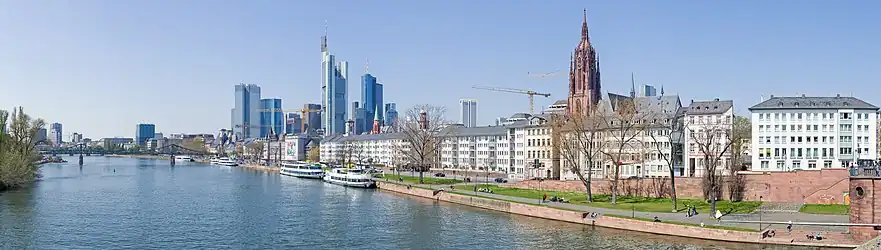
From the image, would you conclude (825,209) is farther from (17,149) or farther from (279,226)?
(17,149)

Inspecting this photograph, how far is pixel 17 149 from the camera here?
377ft

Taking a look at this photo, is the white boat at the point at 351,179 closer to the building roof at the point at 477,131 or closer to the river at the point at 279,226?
the river at the point at 279,226

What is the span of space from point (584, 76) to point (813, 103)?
57701mm

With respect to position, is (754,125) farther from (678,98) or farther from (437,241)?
(437,241)

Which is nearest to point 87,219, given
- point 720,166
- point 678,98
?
point 720,166

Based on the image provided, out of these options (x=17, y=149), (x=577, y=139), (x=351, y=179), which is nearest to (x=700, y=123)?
(x=577, y=139)

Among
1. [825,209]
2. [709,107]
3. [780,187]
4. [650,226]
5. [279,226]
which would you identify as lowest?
[279,226]

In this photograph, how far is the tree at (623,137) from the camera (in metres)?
76.2

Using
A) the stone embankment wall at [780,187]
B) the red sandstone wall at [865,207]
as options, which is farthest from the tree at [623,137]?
the red sandstone wall at [865,207]

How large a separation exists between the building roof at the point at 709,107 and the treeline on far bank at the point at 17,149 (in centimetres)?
9118

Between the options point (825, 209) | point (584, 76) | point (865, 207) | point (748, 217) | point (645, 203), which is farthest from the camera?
point (584, 76)

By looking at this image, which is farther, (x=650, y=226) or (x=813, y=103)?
(x=813, y=103)

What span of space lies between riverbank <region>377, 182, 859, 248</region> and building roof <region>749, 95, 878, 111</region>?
39807 mm

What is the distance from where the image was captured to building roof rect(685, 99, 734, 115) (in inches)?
3898
